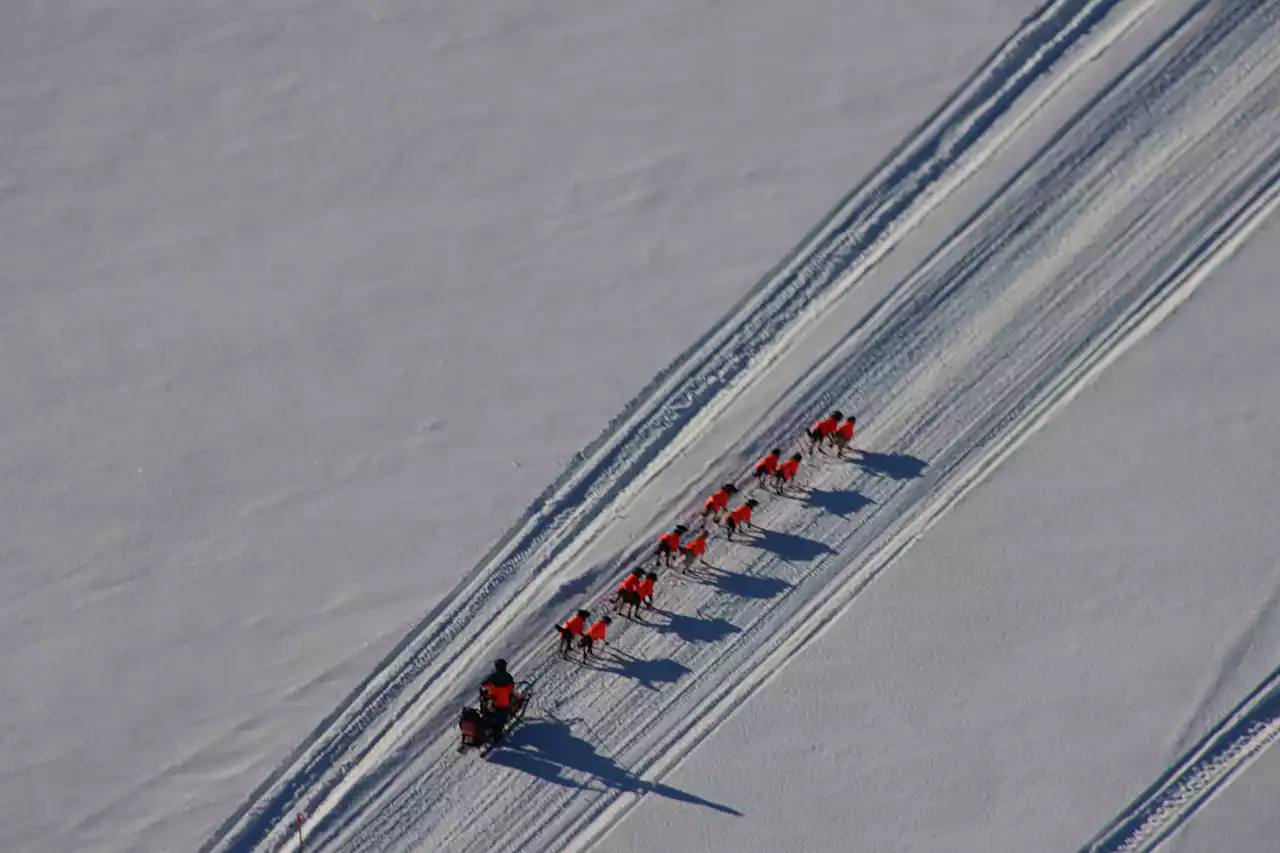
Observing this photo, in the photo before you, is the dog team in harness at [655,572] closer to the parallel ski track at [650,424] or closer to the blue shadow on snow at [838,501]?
the blue shadow on snow at [838,501]

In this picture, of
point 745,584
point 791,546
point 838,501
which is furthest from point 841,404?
point 745,584

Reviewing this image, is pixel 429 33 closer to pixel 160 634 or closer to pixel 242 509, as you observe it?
pixel 242 509

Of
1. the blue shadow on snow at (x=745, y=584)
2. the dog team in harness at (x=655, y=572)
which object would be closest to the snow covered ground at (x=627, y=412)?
the blue shadow on snow at (x=745, y=584)

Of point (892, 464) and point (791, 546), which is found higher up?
point (892, 464)

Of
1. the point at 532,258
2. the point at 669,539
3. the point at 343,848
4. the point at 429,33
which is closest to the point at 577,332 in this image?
the point at 532,258

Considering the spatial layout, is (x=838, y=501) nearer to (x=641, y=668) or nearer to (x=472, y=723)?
(x=641, y=668)

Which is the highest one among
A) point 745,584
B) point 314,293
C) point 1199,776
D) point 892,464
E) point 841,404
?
point 314,293
